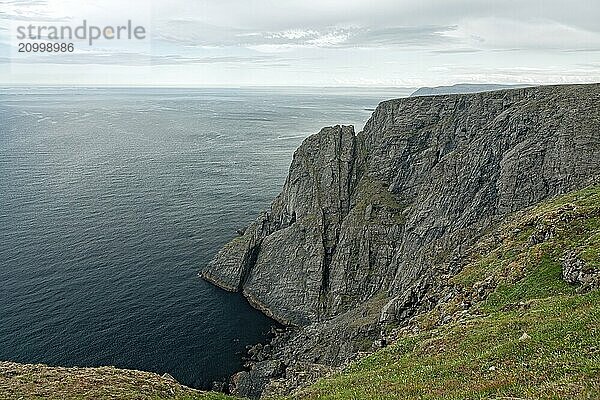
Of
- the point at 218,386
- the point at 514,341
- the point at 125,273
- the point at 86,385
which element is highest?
the point at 514,341

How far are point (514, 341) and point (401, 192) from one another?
75.2 m

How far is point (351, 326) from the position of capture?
243ft

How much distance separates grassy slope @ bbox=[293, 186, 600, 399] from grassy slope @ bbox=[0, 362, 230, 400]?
883cm

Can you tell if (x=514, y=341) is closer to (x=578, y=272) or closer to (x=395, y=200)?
(x=578, y=272)

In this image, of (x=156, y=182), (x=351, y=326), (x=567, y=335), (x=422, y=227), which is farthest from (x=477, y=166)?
(x=156, y=182)

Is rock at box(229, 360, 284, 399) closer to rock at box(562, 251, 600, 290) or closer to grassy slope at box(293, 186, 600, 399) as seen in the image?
grassy slope at box(293, 186, 600, 399)

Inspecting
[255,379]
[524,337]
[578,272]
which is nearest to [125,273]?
[255,379]

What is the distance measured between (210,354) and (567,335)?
62064mm

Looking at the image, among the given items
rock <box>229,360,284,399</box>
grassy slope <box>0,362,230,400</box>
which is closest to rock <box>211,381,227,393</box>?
rock <box>229,360,284,399</box>

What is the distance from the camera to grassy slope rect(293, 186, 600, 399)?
64.6ft

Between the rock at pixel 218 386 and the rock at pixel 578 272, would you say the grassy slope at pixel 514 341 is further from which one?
the rock at pixel 218 386

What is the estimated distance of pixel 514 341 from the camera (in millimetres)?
25312

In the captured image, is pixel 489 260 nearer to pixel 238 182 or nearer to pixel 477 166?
pixel 477 166

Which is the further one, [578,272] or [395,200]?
[395,200]
